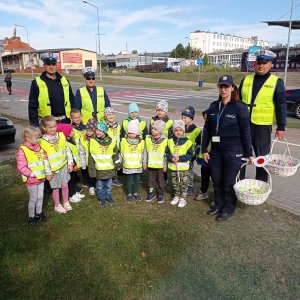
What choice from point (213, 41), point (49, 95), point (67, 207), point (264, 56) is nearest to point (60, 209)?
point (67, 207)

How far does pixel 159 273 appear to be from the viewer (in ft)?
10.8

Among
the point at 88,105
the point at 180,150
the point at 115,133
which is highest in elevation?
the point at 88,105

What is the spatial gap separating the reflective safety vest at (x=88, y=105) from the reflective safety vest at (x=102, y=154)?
2.87ft

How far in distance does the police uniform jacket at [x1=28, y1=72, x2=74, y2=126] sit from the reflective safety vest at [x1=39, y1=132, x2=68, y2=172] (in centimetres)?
74

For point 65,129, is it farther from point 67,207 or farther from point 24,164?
point 67,207

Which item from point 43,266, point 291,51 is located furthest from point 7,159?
point 291,51

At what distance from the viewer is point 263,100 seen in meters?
4.25

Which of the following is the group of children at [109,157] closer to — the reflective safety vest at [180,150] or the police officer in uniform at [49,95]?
the reflective safety vest at [180,150]

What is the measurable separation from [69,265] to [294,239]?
110 inches

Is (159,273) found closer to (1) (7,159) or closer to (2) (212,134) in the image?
(2) (212,134)

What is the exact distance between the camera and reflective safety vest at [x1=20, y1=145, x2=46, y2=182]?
3975mm

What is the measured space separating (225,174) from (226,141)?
0.48 m

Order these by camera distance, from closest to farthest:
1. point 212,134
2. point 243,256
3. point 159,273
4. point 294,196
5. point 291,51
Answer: point 159,273
point 243,256
point 212,134
point 294,196
point 291,51

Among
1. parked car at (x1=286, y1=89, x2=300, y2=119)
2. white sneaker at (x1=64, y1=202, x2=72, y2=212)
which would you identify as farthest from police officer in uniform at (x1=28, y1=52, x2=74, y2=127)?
parked car at (x1=286, y1=89, x2=300, y2=119)
